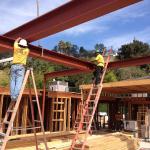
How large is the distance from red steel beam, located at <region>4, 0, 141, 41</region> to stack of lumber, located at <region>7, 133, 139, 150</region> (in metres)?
3.67

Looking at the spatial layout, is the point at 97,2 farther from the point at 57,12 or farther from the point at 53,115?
the point at 53,115

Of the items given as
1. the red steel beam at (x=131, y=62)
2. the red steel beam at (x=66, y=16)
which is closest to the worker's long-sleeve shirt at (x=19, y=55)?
the red steel beam at (x=66, y=16)

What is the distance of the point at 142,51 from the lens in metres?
59.6

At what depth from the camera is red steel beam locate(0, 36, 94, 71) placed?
828 cm

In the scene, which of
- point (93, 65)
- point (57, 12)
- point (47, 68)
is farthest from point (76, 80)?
point (57, 12)

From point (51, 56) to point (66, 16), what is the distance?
2.95 meters

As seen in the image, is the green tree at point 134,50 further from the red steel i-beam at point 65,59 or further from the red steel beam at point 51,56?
the red steel beam at point 51,56

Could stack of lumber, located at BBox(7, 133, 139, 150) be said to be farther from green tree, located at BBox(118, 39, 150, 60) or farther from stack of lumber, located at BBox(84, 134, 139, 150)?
green tree, located at BBox(118, 39, 150, 60)

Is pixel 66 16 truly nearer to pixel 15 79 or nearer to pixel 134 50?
pixel 15 79

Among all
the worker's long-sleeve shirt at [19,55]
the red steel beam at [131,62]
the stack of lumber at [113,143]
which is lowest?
the stack of lumber at [113,143]

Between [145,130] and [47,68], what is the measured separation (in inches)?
1181

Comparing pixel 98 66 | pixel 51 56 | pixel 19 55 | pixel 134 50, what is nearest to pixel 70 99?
pixel 98 66

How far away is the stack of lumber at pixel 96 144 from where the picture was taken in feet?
32.4

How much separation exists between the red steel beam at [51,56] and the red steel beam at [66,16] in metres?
0.55
